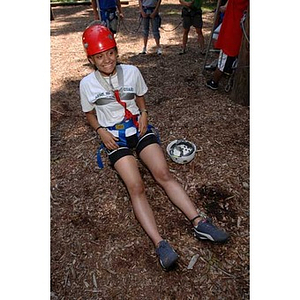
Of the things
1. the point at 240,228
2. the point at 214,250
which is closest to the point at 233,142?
the point at 240,228

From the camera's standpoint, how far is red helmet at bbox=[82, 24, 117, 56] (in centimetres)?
269

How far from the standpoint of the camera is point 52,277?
2584 mm

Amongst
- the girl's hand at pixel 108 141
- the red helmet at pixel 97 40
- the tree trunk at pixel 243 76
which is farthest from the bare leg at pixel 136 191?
the tree trunk at pixel 243 76

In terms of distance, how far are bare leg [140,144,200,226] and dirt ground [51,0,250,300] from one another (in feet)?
0.68

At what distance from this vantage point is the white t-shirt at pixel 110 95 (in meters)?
2.94

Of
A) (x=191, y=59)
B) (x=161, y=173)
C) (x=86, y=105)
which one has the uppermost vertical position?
(x=86, y=105)

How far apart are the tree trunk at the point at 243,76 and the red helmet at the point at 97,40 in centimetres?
234

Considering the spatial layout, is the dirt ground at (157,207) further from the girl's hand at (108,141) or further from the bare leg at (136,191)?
the girl's hand at (108,141)

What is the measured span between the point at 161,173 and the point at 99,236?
0.86 m

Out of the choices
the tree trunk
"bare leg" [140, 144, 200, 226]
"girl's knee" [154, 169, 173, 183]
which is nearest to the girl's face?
"bare leg" [140, 144, 200, 226]

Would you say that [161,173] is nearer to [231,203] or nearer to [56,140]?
[231,203]

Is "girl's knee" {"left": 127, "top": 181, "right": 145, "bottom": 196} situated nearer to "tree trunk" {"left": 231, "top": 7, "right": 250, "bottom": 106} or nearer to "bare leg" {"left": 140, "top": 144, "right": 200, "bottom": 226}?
"bare leg" {"left": 140, "top": 144, "right": 200, "bottom": 226}

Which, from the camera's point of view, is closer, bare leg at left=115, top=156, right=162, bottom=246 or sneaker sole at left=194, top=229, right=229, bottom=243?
sneaker sole at left=194, top=229, right=229, bottom=243

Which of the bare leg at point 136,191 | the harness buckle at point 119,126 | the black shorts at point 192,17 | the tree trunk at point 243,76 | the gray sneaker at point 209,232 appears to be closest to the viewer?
the gray sneaker at point 209,232
